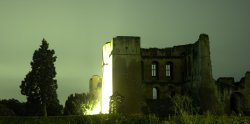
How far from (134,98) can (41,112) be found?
14444 mm

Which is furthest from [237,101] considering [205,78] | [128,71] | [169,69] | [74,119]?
[74,119]

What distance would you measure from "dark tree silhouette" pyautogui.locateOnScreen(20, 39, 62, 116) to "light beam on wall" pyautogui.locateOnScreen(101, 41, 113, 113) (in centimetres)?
765

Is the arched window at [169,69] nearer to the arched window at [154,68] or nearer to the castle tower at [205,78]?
the arched window at [154,68]

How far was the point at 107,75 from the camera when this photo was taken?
46.2 meters

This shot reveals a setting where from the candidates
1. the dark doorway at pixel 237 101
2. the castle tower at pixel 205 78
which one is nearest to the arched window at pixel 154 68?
the castle tower at pixel 205 78

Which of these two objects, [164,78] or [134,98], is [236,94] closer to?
[164,78]

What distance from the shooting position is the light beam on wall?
1751 inches

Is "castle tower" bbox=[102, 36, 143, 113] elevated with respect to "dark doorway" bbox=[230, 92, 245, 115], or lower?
elevated

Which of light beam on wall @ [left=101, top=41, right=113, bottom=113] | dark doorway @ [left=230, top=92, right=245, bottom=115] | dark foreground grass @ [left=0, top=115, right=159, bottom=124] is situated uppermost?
light beam on wall @ [left=101, top=41, right=113, bottom=113]

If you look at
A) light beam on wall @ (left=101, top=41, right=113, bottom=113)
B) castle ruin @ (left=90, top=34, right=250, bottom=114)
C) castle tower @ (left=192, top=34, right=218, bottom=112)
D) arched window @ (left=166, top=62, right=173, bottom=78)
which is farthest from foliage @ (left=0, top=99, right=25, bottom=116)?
castle tower @ (left=192, top=34, right=218, bottom=112)

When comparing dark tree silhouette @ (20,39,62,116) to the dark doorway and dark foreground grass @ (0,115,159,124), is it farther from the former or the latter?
A: the dark doorway

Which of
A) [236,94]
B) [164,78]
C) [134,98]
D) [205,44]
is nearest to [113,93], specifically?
[134,98]

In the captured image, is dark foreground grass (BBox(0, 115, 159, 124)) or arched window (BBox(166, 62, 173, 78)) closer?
dark foreground grass (BBox(0, 115, 159, 124))

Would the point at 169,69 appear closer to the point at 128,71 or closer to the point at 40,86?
the point at 128,71
